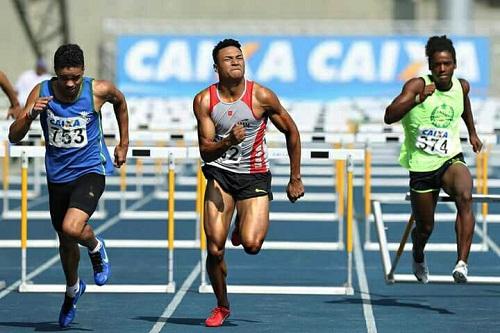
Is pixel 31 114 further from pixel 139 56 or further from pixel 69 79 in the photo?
pixel 139 56

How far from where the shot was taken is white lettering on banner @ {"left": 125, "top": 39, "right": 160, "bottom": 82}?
33.5m

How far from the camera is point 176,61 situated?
3372 cm

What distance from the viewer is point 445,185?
10898mm

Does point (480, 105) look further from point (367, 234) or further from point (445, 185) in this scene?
point (445, 185)

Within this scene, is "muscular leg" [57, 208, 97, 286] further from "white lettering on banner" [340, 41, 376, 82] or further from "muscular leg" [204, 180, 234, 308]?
"white lettering on banner" [340, 41, 376, 82]

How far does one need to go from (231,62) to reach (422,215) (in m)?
2.03

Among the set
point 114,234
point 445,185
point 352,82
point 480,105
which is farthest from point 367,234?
point 352,82

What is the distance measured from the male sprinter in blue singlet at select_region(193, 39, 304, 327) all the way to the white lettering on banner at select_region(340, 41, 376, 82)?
936 inches

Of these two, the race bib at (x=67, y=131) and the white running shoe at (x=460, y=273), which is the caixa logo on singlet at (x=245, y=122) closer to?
the race bib at (x=67, y=131)

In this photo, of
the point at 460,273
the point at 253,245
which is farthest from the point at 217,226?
the point at 460,273

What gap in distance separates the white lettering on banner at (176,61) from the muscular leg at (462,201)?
75.8ft

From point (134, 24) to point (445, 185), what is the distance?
2639cm

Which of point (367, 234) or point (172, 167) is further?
point (367, 234)

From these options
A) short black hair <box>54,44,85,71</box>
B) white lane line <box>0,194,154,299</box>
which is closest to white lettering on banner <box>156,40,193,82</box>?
white lane line <box>0,194,154,299</box>
